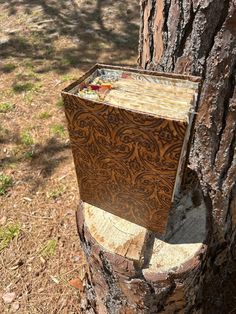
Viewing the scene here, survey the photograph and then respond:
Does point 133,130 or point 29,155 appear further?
point 29,155

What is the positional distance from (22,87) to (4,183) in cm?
164

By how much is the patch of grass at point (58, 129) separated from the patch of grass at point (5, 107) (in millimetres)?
607

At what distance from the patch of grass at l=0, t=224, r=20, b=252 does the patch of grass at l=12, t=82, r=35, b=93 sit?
203 centimetres

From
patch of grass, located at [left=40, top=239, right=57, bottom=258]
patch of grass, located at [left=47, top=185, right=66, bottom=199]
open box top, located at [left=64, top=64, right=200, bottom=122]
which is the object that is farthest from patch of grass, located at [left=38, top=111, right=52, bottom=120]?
open box top, located at [left=64, top=64, right=200, bottom=122]

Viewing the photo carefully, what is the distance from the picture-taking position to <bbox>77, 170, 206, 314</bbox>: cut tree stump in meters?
1.50

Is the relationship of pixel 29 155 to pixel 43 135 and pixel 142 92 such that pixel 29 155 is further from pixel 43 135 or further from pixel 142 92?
pixel 142 92

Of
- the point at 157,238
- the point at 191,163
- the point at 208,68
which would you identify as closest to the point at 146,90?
the point at 208,68

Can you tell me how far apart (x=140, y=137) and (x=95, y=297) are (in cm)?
115

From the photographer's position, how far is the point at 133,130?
3.90 feet

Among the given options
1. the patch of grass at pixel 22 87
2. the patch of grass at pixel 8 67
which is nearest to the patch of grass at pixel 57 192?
the patch of grass at pixel 22 87

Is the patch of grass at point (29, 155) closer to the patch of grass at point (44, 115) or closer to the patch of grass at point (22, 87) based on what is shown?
the patch of grass at point (44, 115)

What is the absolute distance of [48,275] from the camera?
2.43m

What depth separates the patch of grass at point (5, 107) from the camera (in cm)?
387

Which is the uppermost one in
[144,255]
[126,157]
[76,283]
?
[126,157]
